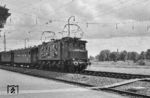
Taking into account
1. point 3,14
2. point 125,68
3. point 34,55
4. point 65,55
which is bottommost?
point 125,68

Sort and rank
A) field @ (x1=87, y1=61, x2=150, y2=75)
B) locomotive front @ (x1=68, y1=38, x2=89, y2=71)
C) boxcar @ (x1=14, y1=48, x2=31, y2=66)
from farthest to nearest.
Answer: boxcar @ (x1=14, y1=48, x2=31, y2=66), field @ (x1=87, y1=61, x2=150, y2=75), locomotive front @ (x1=68, y1=38, x2=89, y2=71)

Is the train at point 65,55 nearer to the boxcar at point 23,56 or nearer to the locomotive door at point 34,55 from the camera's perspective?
the locomotive door at point 34,55

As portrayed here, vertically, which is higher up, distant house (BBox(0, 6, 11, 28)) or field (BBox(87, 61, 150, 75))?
distant house (BBox(0, 6, 11, 28))

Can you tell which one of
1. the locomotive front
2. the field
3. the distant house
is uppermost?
the distant house

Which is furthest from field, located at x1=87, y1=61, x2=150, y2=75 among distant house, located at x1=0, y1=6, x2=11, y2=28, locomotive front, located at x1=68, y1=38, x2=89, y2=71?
distant house, located at x1=0, y1=6, x2=11, y2=28

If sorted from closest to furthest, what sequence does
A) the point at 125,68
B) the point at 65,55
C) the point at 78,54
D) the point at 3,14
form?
the point at 65,55, the point at 78,54, the point at 3,14, the point at 125,68

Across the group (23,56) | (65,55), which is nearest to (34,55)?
(23,56)

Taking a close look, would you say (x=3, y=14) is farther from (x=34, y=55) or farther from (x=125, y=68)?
(x=125, y=68)

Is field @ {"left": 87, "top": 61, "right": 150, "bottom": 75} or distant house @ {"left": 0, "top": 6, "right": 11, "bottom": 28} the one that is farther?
field @ {"left": 87, "top": 61, "right": 150, "bottom": 75}

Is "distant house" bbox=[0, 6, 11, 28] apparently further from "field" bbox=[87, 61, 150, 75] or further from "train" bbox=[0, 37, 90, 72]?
"field" bbox=[87, 61, 150, 75]

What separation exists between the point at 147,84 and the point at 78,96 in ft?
18.8

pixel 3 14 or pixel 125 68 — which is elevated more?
pixel 3 14

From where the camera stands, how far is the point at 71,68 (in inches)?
1193

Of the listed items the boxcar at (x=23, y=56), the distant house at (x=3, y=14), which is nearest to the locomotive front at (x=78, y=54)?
the distant house at (x=3, y=14)
